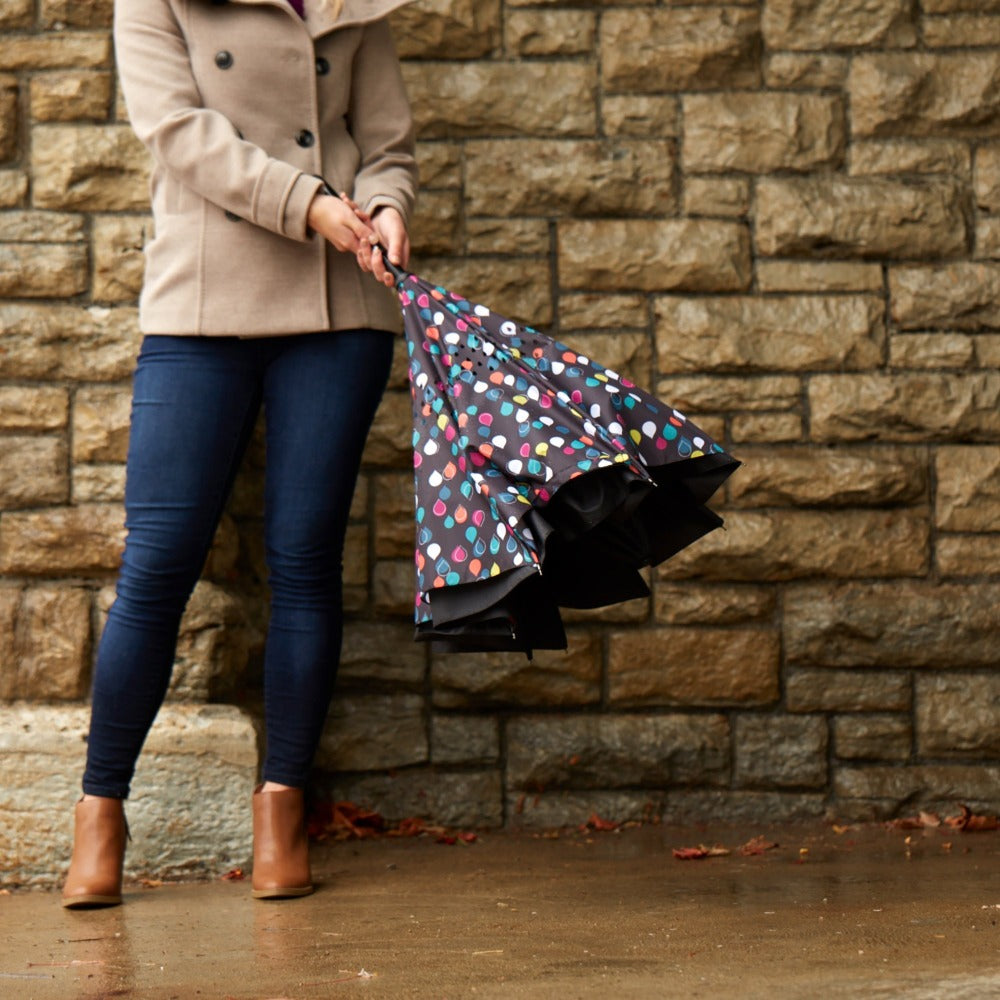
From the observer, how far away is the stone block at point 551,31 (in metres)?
3.53

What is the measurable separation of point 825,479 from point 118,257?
182 centimetres

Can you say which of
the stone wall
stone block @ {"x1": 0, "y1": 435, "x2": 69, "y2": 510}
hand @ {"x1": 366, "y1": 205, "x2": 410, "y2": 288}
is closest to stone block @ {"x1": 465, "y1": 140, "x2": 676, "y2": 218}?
the stone wall

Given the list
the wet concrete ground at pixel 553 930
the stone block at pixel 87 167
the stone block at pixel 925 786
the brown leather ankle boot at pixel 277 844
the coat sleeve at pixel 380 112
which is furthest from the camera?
the stone block at pixel 925 786

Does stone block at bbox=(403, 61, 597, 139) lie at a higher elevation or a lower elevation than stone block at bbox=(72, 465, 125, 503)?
higher

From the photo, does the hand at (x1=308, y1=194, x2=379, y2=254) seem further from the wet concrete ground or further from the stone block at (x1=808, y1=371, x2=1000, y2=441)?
the stone block at (x1=808, y1=371, x2=1000, y2=441)

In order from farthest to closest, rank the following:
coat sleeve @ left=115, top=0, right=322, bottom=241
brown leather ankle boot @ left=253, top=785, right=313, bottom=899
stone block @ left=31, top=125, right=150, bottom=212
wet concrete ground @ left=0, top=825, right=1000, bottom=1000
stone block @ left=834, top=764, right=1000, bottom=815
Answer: stone block @ left=834, top=764, right=1000, bottom=815
stone block @ left=31, top=125, right=150, bottom=212
brown leather ankle boot @ left=253, top=785, right=313, bottom=899
coat sleeve @ left=115, top=0, right=322, bottom=241
wet concrete ground @ left=0, top=825, right=1000, bottom=1000

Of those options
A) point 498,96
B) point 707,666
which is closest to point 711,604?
point 707,666

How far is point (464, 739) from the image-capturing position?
11.6 feet

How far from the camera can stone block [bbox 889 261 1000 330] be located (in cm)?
354

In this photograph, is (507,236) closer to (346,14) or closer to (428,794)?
(346,14)

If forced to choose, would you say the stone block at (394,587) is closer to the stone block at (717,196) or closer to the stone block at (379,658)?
the stone block at (379,658)

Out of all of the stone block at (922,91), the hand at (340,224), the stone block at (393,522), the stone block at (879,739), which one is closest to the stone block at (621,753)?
the stone block at (879,739)

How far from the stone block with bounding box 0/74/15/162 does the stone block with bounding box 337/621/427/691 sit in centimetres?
141

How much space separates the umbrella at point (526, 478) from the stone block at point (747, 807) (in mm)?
1198
